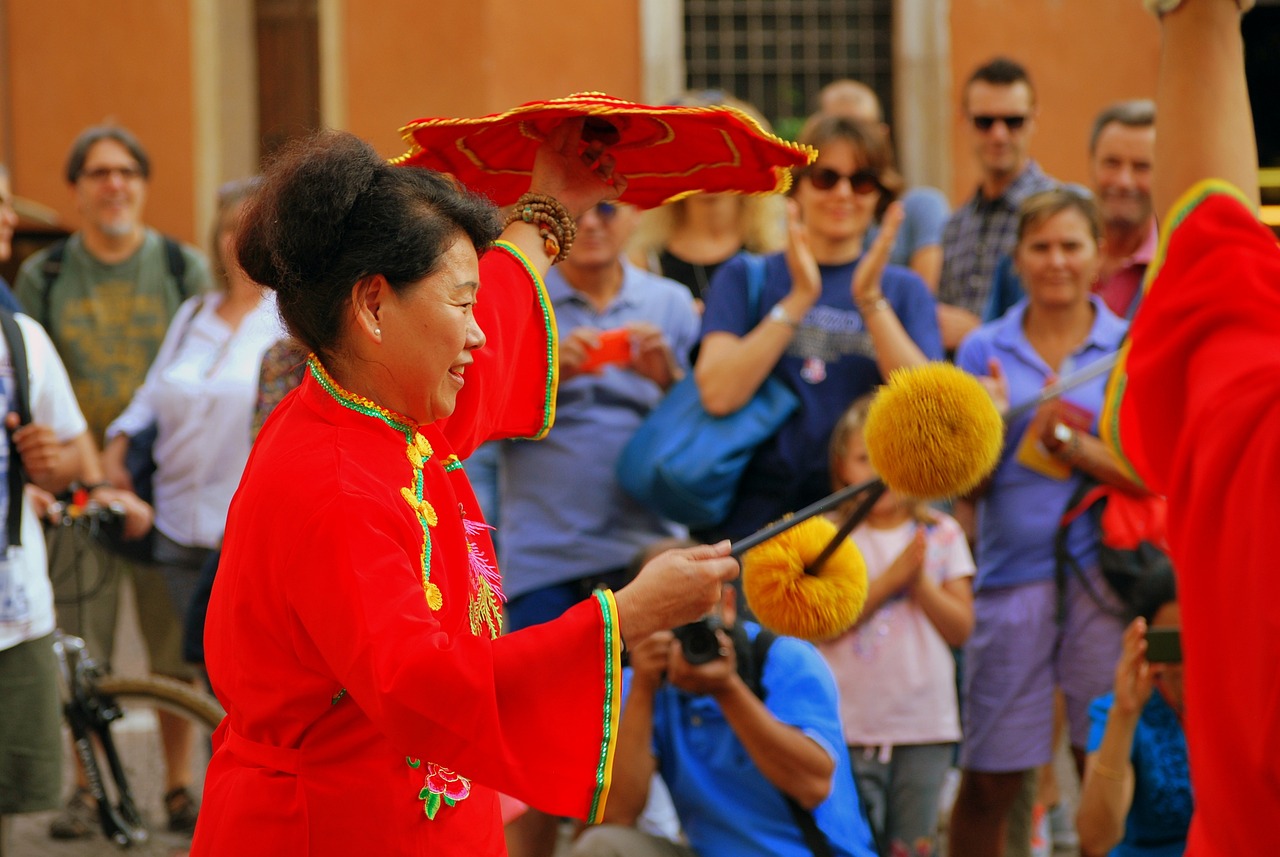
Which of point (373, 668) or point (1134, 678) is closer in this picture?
point (373, 668)

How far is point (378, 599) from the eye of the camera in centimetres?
203

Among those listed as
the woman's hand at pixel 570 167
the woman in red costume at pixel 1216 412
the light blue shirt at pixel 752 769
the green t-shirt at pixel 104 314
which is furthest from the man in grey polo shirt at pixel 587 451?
the woman in red costume at pixel 1216 412

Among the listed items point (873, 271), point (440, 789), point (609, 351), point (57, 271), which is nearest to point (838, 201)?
point (873, 271)

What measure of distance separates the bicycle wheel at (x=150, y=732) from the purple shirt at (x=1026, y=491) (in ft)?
8.08

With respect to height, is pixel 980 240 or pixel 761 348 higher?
pixel 980 240

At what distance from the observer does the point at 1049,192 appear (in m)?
4.77

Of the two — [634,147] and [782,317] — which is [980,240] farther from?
[634,147]

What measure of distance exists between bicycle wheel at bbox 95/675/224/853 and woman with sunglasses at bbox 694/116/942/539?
1.82m

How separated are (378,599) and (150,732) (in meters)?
3.58

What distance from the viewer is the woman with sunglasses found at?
448cm

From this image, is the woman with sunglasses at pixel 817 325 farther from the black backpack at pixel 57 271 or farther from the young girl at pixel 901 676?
the black backpack at pixel 57 271

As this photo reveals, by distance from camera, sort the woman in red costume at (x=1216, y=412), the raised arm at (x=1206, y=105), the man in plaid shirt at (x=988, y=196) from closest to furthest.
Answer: the woman in red costume at (x=1216, y=412) → the raised arm at (x=1206, y=105) → the man in plaid shirt at (x=988, y=196)

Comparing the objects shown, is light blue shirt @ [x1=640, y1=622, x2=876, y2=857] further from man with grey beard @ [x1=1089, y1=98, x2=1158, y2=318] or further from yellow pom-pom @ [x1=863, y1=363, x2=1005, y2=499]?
man with grey beard @ [x1=1089, y1=98, x2=1158, y2=318]

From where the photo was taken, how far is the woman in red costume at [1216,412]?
187 cm
